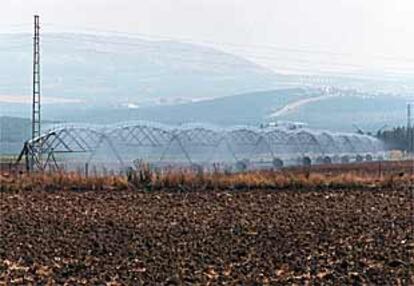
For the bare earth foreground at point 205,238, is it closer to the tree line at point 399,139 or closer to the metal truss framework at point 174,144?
the metal truss framework at point 174,144

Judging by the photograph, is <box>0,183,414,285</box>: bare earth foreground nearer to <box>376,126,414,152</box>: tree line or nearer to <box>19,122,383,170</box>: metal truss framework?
<box>19,122,383,170</box>: metal truss framework

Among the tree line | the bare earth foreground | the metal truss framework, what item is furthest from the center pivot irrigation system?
the bare earth foreground

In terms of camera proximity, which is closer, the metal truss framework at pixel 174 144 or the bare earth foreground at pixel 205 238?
the bare earth foreground at pixel 205 238

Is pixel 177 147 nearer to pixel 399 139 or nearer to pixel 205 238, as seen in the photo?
pixel 399 139

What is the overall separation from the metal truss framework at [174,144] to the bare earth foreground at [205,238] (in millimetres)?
14047

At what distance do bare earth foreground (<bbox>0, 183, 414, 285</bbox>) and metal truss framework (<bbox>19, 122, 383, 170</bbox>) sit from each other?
1405 cm

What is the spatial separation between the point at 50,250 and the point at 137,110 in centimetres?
6654

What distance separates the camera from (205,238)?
1445cm

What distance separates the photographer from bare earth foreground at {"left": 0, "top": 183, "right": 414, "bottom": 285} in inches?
431

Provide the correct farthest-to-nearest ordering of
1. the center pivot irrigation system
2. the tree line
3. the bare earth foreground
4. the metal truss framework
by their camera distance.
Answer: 1. the tree line
2. the metal truss framework
3. the center pivot irrigation system
4. the bare earth foreground

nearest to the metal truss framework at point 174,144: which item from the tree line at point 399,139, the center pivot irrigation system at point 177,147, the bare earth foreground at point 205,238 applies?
the center pivot irrigation system at point 177,147

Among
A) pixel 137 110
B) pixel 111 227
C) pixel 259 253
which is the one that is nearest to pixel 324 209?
pixel 111 227

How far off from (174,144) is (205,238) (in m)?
26.4

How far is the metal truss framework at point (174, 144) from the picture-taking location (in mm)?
37688
